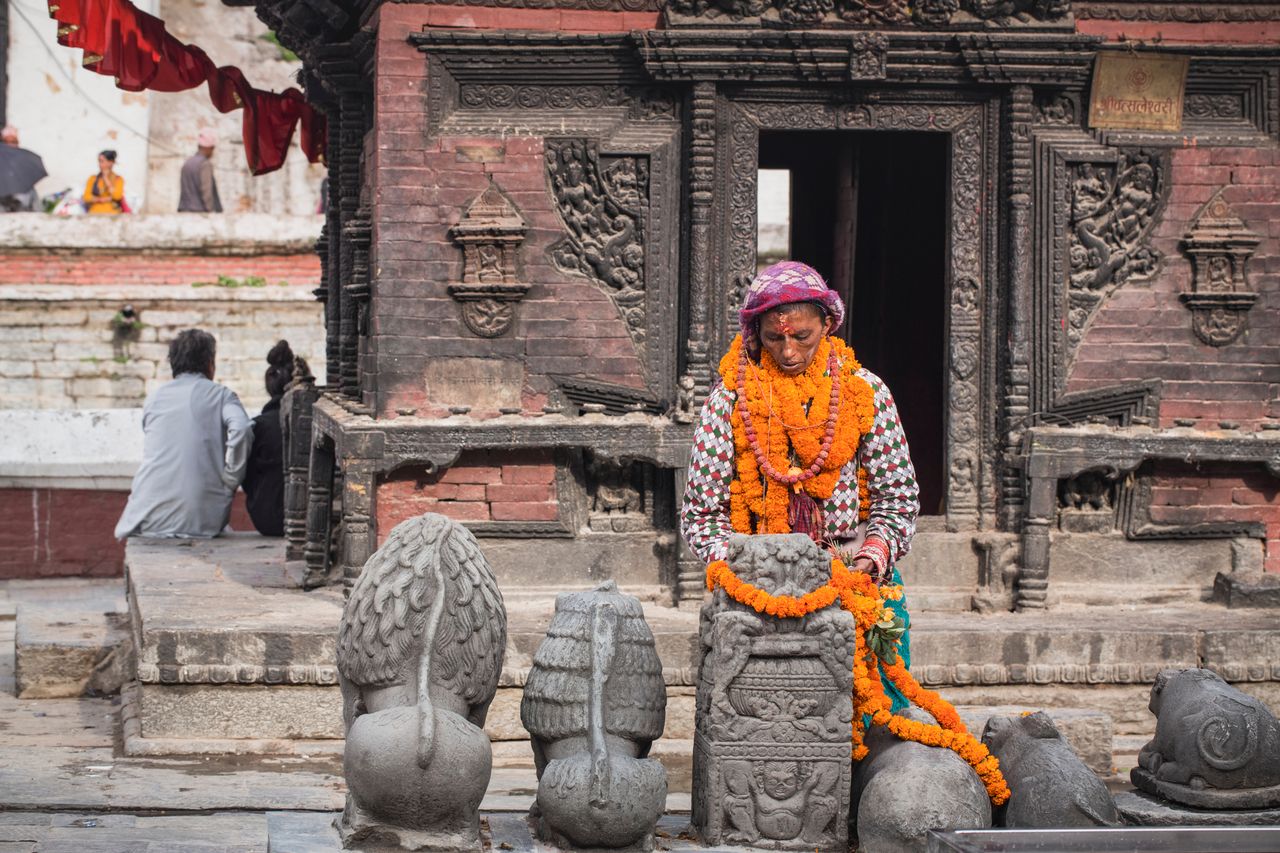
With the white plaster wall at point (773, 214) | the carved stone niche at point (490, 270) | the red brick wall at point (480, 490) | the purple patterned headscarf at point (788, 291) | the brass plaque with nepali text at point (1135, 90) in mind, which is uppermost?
the white plaster wall at point (773, 214)

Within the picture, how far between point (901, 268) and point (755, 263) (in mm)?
3727

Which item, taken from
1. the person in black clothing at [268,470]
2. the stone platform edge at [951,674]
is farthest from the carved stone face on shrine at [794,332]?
the person in black clothing at [268,470]

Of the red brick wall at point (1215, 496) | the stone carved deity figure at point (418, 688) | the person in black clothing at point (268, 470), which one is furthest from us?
the person in black clothing at point (268, 470)

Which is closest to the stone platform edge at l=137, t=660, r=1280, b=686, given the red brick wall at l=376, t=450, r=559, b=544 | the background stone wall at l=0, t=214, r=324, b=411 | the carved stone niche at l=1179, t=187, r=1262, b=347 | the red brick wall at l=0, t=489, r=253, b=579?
the red brick wall at l=376, t=450, r=559, b=544

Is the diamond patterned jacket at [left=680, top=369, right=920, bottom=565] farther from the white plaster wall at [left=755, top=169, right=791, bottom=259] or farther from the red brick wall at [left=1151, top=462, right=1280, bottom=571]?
the white plaster wall at [left=755, top=169, right=791, bottom=259]

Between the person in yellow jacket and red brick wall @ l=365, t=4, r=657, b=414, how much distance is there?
16.8 metres

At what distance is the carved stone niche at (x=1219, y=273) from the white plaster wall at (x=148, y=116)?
61.4 feet

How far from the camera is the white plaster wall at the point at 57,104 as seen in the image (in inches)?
1086

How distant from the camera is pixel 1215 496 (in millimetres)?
10289

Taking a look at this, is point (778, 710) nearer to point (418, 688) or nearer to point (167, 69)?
point (418, 688)

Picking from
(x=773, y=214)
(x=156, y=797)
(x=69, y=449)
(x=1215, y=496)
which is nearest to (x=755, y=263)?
(x=1215, y=496)

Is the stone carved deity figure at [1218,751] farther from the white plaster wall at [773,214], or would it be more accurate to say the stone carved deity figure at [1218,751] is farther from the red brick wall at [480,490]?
the white plaster wall at [773,214]

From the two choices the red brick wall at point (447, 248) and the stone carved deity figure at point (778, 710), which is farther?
the red brick wall at point (447, 248)

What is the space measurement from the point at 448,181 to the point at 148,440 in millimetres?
4323
